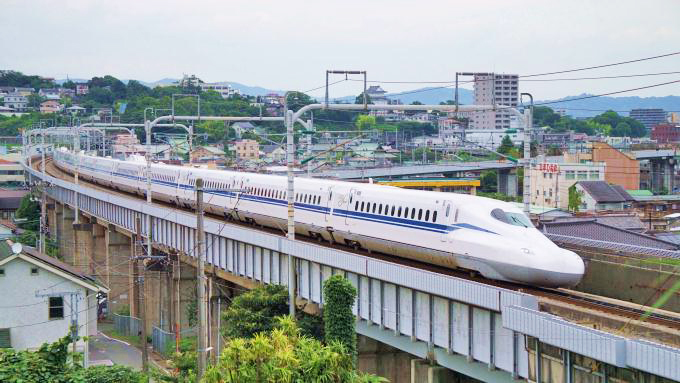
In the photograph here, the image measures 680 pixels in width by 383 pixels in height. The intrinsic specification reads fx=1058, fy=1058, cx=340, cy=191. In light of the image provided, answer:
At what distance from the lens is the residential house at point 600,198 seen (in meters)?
91.9

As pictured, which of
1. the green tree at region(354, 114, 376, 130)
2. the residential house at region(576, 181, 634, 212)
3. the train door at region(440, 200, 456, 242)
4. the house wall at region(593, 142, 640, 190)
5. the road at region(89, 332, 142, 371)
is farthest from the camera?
the green tree at region(354, 114, 376, 130)

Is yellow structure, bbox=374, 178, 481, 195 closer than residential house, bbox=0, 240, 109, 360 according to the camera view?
No

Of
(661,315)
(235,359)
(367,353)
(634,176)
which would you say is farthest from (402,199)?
(634,176)

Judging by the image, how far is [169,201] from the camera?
75.6 metres

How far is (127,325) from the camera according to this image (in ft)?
244

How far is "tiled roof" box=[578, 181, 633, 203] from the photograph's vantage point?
92125 mm

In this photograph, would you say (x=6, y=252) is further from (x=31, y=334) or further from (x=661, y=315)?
(x=661, y=315)

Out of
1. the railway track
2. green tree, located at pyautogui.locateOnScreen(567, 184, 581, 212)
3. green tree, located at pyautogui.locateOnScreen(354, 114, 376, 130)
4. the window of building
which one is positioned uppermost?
green tree, located at pyautogui.locateOnScreen(354, 114, 376, 130)

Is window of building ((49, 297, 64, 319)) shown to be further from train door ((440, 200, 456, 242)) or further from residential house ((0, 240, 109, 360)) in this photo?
train door ((440, 200, 456, 242))

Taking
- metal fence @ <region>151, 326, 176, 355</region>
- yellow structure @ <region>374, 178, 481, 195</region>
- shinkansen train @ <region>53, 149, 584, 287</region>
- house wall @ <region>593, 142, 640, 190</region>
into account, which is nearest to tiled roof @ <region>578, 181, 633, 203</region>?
yellow structure @ <region>374, 178, 481, 195</region>

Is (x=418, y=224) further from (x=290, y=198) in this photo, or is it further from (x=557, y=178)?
(x=557, y=178)

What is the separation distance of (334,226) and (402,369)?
879 cm

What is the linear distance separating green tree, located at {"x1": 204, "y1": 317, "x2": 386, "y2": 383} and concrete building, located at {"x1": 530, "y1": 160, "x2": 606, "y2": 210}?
3226 inches

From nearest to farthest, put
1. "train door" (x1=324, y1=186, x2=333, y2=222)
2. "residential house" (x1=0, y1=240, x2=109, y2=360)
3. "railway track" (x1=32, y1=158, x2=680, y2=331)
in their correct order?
"railway track" (x1=32, y1=158, x2=680, y2=331) < "train door" (x1=324, y1=186, x2=333, y2=222) < "residential house" (x1=0, y1=240, x2=109, y2=360)
